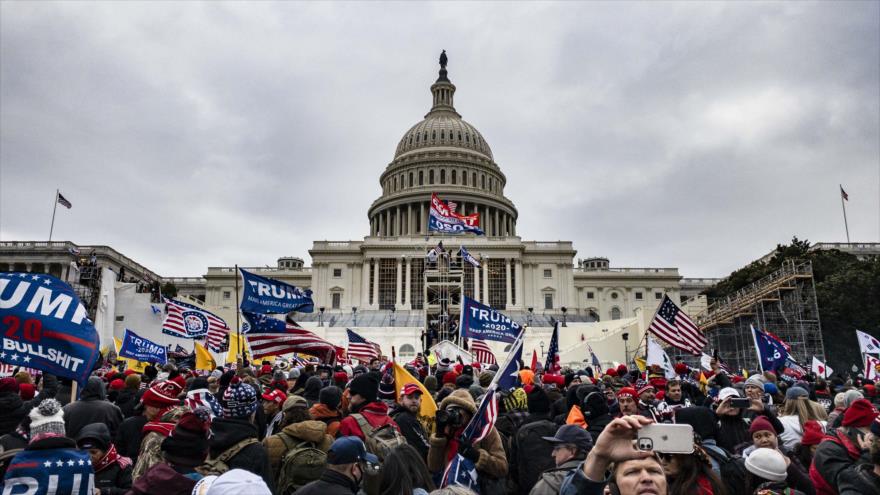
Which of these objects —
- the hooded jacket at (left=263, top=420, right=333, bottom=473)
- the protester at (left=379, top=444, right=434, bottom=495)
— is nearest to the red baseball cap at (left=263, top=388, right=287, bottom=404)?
the hooded jacket at (left=263, top=420, right=333, bottom=473)

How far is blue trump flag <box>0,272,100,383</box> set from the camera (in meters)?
7.04

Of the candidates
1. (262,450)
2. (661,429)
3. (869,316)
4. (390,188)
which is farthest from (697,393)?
(390,188)

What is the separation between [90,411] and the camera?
23.5ft

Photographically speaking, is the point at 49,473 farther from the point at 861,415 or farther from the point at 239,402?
the point at 861,415

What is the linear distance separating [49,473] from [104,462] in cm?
105

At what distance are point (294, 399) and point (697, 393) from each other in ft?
23.7

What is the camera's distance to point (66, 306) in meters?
7.30

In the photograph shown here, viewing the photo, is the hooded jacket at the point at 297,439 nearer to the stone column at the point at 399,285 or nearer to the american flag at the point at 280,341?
the american flag at the point at 280,341

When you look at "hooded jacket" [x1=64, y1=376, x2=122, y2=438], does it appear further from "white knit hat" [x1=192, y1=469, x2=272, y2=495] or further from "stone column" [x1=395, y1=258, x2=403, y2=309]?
"stone column" [x1=395, y1=258, x2=403, y2=309]

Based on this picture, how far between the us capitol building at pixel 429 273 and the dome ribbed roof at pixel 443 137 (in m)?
0.22

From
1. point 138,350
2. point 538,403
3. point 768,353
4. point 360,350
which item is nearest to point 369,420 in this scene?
point 538,403

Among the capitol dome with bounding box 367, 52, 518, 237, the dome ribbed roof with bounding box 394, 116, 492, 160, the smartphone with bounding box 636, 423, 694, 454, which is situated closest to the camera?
the smartphone with bounding box 636, 423, 694, 454

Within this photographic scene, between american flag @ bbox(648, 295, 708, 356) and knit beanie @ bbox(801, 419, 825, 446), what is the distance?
10.5 meters

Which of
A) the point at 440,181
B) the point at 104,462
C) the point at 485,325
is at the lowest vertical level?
the point at 104,462
